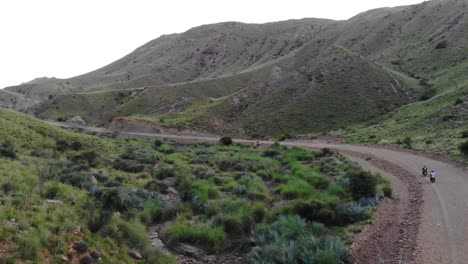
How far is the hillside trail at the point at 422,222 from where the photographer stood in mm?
10820

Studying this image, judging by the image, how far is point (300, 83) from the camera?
7569 cm

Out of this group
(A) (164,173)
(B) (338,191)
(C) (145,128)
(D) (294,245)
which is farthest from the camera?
(C) (145,128)

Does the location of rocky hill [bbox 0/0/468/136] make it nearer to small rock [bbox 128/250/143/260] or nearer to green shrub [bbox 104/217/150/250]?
green shrub [bbox 104/217/150/250]

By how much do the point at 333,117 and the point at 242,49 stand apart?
106356mm

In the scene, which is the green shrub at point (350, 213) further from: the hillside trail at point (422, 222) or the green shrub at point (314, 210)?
A: the hillside trail at point (422, 222)

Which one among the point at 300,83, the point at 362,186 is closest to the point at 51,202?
the point at 362,186

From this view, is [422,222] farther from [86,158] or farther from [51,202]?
[86,158]

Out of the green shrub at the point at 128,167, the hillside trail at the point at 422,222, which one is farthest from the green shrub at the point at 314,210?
the green shrub at the point at 128,167

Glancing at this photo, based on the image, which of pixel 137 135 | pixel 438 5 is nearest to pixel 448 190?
pixel 137 135

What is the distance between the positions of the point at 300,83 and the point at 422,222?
63605mm

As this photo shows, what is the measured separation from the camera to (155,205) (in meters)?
16.3

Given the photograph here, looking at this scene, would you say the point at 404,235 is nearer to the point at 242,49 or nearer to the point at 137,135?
the point at 137,135

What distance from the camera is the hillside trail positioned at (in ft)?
35.5

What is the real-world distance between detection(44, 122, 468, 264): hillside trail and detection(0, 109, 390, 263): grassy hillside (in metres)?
0.80
